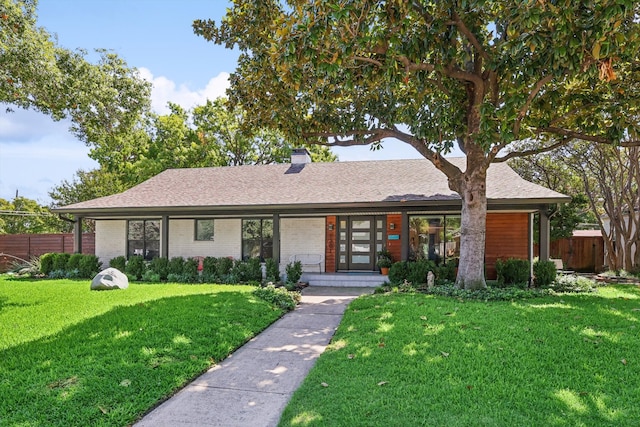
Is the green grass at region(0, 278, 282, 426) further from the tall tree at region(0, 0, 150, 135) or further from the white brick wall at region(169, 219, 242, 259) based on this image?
the white brick wall at region(169, 219, 242, 259)

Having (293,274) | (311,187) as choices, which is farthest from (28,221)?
(293,274)

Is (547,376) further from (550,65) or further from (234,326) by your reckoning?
(550,65)

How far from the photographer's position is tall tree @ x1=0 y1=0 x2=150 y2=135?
818 centimetres

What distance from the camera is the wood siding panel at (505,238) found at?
39.8ft

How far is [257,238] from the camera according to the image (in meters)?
14.3

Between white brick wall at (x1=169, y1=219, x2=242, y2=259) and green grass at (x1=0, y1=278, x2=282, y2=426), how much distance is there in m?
5.36

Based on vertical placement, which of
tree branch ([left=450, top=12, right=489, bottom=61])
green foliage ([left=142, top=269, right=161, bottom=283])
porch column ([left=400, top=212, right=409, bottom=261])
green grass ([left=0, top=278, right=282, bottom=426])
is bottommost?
green foliage ([left=142, top=269, right=161, bottom=283])

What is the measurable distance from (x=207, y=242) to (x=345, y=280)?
570 centimetres

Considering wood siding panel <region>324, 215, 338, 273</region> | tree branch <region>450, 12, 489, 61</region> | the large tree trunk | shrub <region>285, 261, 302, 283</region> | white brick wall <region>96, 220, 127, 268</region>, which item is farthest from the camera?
white brick wall <region>96, 220, 127, 268</region>

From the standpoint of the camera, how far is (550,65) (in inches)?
251

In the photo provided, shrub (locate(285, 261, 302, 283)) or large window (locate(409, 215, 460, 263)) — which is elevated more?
large window (locate(409, 215, 460, 263))

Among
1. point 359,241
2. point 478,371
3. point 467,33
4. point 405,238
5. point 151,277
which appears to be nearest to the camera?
point 478,371

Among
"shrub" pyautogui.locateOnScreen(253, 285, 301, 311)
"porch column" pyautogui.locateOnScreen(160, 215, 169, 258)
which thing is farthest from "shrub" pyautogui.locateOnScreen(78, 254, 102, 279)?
"shrub" pyautogui.locateOnScreen(253, 285, 301, 311)

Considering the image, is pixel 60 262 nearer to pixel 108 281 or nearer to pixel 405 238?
pixel 108 281
